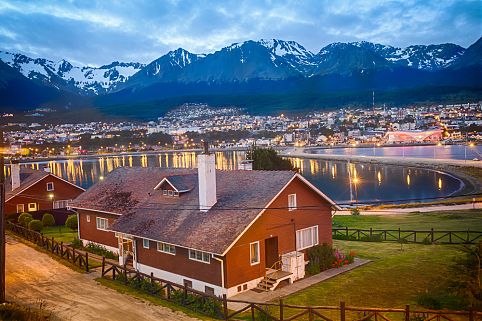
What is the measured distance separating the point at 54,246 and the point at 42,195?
63.6 feet

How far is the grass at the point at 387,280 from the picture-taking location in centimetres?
2067

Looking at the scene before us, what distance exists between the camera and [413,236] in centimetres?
3494

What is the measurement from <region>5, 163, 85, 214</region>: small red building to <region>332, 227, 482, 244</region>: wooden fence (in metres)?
31.5

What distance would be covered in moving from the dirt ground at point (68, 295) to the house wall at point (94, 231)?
12.8 ft

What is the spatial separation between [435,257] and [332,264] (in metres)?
6.63

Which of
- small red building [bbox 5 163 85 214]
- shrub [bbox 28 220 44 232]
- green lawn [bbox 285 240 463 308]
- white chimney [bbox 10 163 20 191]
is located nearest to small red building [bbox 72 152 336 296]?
green lawn [bbox 285 240 463 308]

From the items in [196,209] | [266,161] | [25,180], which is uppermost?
[266,161]

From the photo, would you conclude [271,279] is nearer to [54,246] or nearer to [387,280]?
[387,280]

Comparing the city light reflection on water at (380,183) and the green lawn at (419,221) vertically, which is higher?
the green lawn at (419,221)

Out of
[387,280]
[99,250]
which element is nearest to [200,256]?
[387,280]

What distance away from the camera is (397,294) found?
69.7 feet

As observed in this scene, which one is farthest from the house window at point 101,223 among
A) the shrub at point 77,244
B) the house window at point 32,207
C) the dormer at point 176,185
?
the house window at point 32,207

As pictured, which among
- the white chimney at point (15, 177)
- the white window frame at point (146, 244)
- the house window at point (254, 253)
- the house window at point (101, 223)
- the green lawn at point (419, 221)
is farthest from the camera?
the white chimney at point (15, 177)

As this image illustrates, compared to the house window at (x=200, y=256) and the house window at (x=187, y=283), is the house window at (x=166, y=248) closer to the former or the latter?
the house window at (x=200, y=256)
